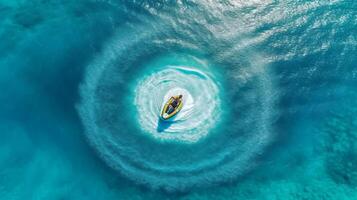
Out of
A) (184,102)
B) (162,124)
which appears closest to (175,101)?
(184,102)

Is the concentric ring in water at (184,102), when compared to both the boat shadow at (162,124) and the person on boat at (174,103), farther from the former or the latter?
the person on boat at (174,103)

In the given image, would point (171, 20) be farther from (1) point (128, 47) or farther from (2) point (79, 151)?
(2) point (79, 151)

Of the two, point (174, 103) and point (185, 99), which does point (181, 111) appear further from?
point (185, 99)

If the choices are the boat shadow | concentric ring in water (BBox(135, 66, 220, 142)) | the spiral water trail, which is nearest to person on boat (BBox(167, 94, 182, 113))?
concentric ring in water (BBox(135, 66, 220, 142))

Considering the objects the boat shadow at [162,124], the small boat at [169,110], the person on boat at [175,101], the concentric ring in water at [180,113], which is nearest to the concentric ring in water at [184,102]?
the boat shadow at [162,124]

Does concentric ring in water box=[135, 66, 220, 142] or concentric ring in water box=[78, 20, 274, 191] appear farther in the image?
concentric ring in water box=[135, 66, 220, 142]

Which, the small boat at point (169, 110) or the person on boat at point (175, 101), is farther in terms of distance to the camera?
the person on boat at point (175, 101)

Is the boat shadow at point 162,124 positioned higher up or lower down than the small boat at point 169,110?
lower down

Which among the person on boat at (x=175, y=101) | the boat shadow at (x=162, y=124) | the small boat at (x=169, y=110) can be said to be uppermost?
the person on boat at (x=175, y=101)

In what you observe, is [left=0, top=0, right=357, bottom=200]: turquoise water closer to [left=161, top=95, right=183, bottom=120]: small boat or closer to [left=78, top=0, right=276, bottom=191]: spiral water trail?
[left=78, top=0, right=276, bottom=191]: spiral water trail
